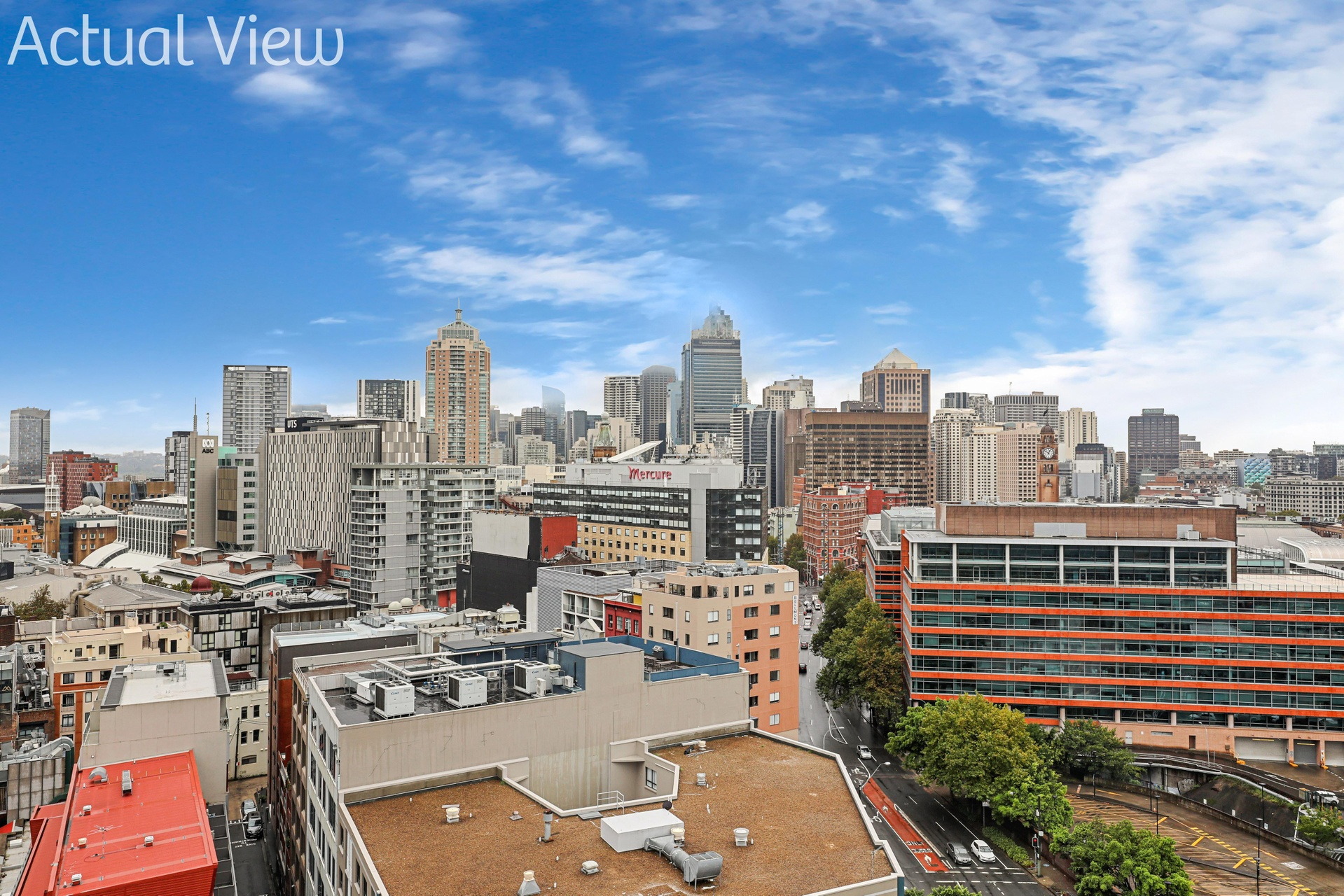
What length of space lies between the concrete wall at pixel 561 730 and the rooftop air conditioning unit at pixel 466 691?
1058mm

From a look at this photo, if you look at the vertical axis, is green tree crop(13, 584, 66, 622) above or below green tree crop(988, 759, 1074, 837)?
above

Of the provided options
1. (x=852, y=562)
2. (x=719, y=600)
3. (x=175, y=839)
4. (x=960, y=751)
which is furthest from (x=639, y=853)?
(x=852, y=562)

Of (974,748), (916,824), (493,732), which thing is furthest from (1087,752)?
(493,732)

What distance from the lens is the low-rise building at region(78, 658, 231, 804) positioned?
48.1 metres

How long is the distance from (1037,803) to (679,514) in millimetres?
76407

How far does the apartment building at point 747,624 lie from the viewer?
224 ft

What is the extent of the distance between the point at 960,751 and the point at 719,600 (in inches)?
791

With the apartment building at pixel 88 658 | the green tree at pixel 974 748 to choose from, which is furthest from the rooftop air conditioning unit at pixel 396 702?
the green tree at pixel 974 748

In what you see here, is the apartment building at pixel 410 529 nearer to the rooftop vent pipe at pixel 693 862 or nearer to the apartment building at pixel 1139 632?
the apartment building at pixel 1139 632

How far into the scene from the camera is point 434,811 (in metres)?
32.4

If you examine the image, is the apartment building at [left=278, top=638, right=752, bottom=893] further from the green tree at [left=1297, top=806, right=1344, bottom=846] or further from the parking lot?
the green tree at [left=1297, top=806, right=1344, bottom=846]

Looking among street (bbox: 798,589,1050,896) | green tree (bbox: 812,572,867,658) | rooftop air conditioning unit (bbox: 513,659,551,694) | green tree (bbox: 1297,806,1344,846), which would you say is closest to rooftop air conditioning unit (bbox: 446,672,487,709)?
rooftop air conditioning unit (bbox: 513,659,551,694)

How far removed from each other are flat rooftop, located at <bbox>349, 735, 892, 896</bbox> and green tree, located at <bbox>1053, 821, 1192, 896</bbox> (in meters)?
25.5

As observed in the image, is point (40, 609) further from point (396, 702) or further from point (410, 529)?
point (396, 702)
